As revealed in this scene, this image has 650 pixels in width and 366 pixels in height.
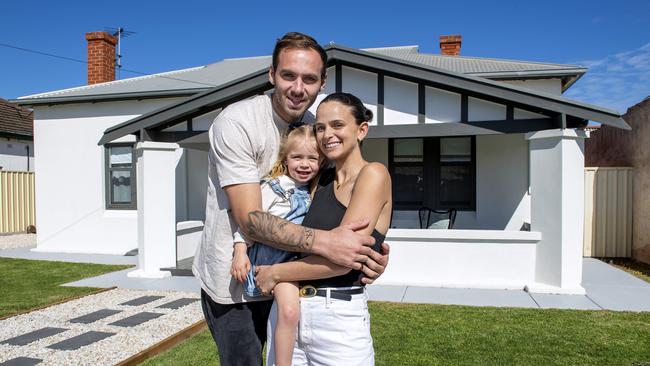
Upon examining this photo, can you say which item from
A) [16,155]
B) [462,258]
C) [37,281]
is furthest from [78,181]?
[462,258]

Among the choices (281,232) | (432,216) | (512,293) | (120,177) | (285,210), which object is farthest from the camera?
(120,177)

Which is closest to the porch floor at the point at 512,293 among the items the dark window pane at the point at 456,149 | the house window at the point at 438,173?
the house window at the point at 438,173

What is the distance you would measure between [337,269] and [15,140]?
20.2m

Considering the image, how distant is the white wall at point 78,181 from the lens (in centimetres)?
1150

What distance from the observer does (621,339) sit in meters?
5.00

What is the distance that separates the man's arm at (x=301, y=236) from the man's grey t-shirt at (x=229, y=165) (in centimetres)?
10

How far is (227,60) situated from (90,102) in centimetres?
546

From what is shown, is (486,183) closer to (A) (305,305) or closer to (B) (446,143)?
(B) (446,143)

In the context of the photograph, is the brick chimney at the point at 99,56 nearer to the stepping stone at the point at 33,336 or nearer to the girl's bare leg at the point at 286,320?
the stepping stone at the point at 33,336

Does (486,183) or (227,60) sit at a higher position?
(227,60)

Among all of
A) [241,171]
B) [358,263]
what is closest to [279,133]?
[241,171]

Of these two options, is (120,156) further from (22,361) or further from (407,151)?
(22,361)

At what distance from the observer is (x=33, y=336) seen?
5.38 m

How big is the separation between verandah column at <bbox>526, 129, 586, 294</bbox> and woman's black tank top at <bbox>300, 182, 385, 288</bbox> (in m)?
5.87
